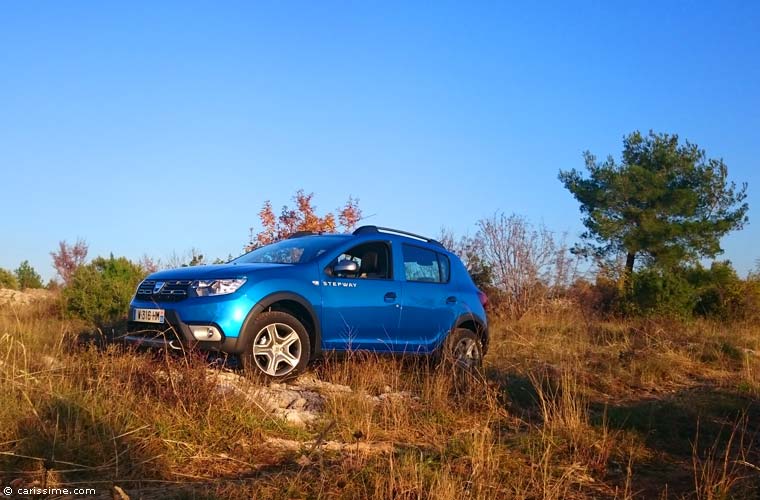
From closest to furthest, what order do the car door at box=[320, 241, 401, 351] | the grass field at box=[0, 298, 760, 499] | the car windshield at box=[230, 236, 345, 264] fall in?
1. the grass field at box=[0, 298, 760, 499]
2. the car door at box=[320, 241, 401, 351]
3. the car windshield at box=[230, 236, 345, 264]

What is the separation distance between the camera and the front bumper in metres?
6.33

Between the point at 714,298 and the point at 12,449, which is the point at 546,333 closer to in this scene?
the point at 714,298

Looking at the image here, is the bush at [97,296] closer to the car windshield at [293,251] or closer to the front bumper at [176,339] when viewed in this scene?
the car windshield at [293,251]

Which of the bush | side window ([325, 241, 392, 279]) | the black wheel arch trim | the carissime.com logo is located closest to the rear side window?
side window ([325, 241, 392, 279])

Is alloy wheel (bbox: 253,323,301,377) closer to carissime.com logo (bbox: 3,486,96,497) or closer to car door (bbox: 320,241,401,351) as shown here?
car door (bbox: 320,241,401,351)

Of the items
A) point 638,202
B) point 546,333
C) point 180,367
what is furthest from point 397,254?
point 638,202

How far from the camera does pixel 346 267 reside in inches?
284

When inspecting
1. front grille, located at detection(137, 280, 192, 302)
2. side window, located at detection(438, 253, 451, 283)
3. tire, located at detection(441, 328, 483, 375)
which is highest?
side window, located at detection(438, 253, 451, 283)

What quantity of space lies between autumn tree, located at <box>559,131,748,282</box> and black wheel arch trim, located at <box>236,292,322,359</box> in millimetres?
22313

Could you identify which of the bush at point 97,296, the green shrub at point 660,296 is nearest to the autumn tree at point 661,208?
the green shrub at point 660,296

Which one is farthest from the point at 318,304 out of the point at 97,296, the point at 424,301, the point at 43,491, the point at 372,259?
the point at 97,296

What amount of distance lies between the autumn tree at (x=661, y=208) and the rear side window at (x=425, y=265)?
20132 mm

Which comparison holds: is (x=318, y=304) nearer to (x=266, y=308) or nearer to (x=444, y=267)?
(x=266, y=308)

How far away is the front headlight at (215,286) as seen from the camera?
6.55 meters
